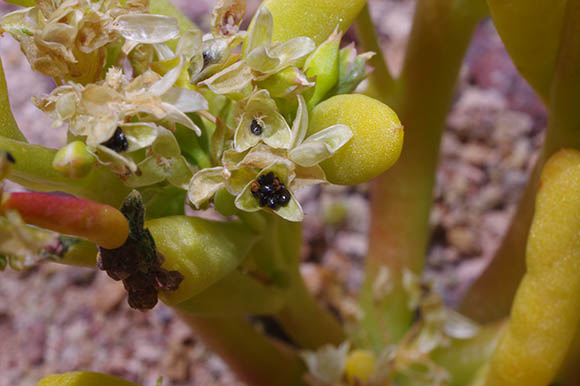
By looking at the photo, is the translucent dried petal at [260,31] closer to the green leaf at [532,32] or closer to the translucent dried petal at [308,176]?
the translucent dried petal at [308,176]

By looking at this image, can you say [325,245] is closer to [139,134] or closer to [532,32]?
[532,32]

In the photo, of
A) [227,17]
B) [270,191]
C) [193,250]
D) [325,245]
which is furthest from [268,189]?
[325,245]

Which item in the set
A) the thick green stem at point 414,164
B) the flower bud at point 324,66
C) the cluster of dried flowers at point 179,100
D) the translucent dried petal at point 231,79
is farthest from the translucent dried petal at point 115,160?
the thick green stem at point 414,164

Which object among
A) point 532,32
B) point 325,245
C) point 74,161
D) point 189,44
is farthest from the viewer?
point 325,245

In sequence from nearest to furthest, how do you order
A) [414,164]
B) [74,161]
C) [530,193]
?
[74,161]
[530,193]
[414,164]

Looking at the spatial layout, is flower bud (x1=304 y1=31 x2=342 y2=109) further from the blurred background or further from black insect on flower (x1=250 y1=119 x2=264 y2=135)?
the blurred background

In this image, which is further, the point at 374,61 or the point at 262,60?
the point at 374,61
